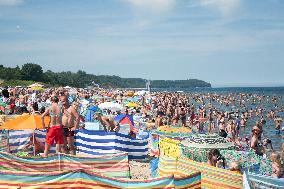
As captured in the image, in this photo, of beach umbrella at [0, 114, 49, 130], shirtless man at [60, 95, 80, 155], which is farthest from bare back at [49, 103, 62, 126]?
beach umbrella at [0, 114, 49, 130]

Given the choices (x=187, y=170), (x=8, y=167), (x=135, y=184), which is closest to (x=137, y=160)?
(x=187, y=170)

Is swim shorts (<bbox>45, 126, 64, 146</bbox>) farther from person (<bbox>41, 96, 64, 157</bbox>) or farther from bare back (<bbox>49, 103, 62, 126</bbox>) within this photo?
bare back (<bbox>49, 103, 62, 126</bbox>)

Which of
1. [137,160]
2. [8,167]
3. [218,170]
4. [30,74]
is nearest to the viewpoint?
[8,167]

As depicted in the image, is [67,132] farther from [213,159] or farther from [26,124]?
[213,159]

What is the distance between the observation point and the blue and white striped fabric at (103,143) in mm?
10461

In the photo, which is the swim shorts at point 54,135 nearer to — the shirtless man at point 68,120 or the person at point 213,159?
the shirtless man at point 68,120

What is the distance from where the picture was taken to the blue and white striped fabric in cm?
1046

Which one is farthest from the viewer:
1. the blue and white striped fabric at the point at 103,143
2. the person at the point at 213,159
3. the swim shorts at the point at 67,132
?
the blue and white striped fabric at the point at 103,143

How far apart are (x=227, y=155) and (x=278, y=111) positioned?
36.5 meters

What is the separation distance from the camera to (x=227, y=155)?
8852 mm

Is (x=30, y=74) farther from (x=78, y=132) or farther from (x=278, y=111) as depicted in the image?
(x=78, y=132)

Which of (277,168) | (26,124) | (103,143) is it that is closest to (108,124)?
(103,143)

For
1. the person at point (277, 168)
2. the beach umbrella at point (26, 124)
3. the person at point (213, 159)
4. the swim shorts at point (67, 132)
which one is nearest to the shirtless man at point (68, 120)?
the swim shorts at point (67, 132)

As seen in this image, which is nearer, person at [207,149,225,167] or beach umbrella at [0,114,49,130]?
person at [207,149,225,167]
